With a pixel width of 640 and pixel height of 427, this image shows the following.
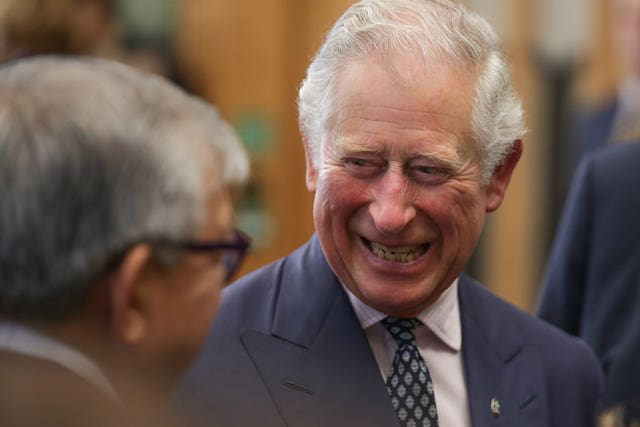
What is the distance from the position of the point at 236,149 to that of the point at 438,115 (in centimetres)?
62

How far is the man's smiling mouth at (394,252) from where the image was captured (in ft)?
7.45

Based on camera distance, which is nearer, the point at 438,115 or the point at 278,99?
the point at 438,115

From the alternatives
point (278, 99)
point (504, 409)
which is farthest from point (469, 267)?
point (504, 409)

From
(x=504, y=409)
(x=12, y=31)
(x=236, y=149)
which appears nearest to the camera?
(x=236, y=149)

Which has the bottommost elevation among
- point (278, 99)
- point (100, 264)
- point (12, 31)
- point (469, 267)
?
point (469, 267)

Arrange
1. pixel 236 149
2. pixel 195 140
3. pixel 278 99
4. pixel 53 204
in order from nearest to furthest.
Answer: pixel 53 204 < pixel 195 140 < pixel 236 149 < pixel 278 99

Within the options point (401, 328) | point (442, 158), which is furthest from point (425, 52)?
point (401, 328)

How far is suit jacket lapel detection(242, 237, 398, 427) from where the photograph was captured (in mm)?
2277

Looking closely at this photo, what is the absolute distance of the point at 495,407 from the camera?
7.82 feet

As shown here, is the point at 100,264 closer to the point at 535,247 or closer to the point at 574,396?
the point at 574,396

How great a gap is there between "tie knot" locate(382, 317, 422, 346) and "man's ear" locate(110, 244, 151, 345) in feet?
2.97

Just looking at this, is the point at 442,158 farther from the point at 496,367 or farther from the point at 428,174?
the point at 496,367

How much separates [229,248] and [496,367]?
100 cm

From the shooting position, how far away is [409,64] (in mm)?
2199
